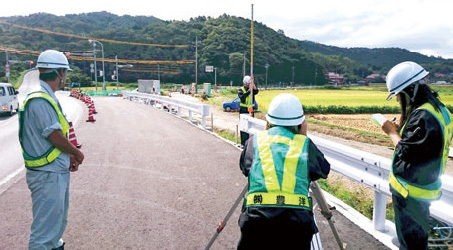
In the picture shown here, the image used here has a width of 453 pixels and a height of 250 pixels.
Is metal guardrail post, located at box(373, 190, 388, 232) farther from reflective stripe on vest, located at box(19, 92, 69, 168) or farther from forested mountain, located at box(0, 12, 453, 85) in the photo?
forested mountain, located at box(0, 12, 453, 85)

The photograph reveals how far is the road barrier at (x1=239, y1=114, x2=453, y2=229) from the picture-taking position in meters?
3.34

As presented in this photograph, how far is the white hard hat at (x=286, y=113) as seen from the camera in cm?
271

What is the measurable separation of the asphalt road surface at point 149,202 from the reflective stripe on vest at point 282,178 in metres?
1.73

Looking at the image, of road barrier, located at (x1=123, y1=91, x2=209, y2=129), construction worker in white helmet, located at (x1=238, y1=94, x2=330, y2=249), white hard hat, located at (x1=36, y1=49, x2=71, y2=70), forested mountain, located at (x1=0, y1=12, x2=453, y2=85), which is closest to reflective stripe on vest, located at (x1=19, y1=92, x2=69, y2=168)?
white hard hat, located at (x1=36, y1=49, x2=71, y2=70)

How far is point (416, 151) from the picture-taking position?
2.77 meters

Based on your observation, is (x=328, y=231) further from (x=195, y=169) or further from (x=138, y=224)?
(x=195, y=169)

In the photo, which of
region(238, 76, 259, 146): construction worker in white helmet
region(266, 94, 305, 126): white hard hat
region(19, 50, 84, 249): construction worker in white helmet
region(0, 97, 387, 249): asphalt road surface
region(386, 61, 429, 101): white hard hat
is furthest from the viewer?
region(238, 76, 259, 146): construction worker in white helmet

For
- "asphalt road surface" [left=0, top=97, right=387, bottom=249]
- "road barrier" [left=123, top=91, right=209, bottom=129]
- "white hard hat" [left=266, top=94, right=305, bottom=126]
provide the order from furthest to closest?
"road barrier" [left=123, top=91, right=209, bottom=129] → "asphalt road surface" [left=0, top=97, right=387, bottom=249] → "white hard hat" [left=266, top=94, right=305, bottom=126]

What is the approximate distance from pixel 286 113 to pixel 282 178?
532mm

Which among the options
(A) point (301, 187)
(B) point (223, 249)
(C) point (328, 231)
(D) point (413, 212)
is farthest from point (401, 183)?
(B) point (223, 249)

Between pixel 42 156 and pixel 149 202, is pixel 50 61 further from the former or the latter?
pixel 149 202

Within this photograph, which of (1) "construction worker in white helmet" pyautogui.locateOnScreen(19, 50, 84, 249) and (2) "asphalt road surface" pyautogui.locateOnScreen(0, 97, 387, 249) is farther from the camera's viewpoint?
(2) "asphalt road surface" pyautogui.locateOnScreen(0, 97, 387, 249)

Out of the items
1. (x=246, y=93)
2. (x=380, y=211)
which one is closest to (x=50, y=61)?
(x=380, y=211)

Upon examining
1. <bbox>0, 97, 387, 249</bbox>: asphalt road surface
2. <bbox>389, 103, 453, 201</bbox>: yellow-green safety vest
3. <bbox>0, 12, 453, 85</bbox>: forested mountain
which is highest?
<bbox>0, 12, 453, 85</bbox>: forested mountain
